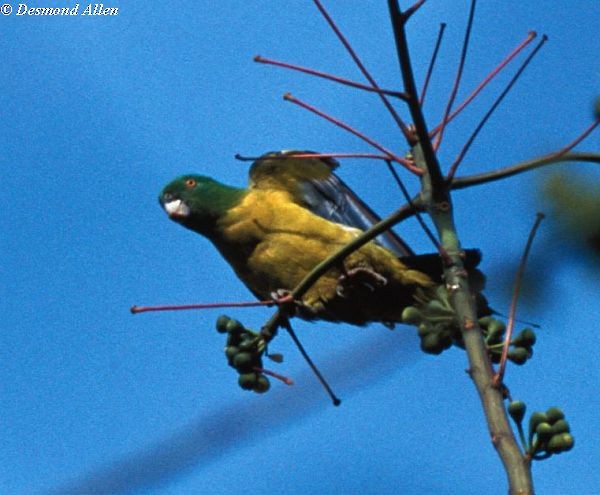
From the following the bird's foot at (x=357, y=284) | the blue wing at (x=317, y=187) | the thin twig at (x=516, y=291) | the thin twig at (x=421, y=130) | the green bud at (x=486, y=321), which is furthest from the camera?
the blue wing at (x=317, y=187)

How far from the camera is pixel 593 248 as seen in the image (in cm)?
81

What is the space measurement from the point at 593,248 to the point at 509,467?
39 centimetres

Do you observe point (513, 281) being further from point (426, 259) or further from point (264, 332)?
point (426, 259)

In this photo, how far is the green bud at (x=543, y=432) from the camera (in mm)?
1243

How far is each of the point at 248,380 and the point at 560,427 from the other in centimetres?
101

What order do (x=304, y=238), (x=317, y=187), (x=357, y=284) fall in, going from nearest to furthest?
(x=357, y=284) < (x=304, y=238) < (x=317, y=187)

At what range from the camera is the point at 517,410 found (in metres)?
1.29

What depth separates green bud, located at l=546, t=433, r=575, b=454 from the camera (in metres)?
1.23

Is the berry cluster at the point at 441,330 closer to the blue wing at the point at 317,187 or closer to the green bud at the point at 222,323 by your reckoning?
the green bud at the point at 222,323

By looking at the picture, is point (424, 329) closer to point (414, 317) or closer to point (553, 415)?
point (414, 317)

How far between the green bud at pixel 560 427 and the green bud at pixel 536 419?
0.02 meters

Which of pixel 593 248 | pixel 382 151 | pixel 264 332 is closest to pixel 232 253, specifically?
pixel 264 332

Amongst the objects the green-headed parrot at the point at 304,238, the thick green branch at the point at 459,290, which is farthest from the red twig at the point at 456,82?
the green-headed parrot at the point at 304,238

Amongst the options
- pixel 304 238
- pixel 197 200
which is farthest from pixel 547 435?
pixel 197 200
